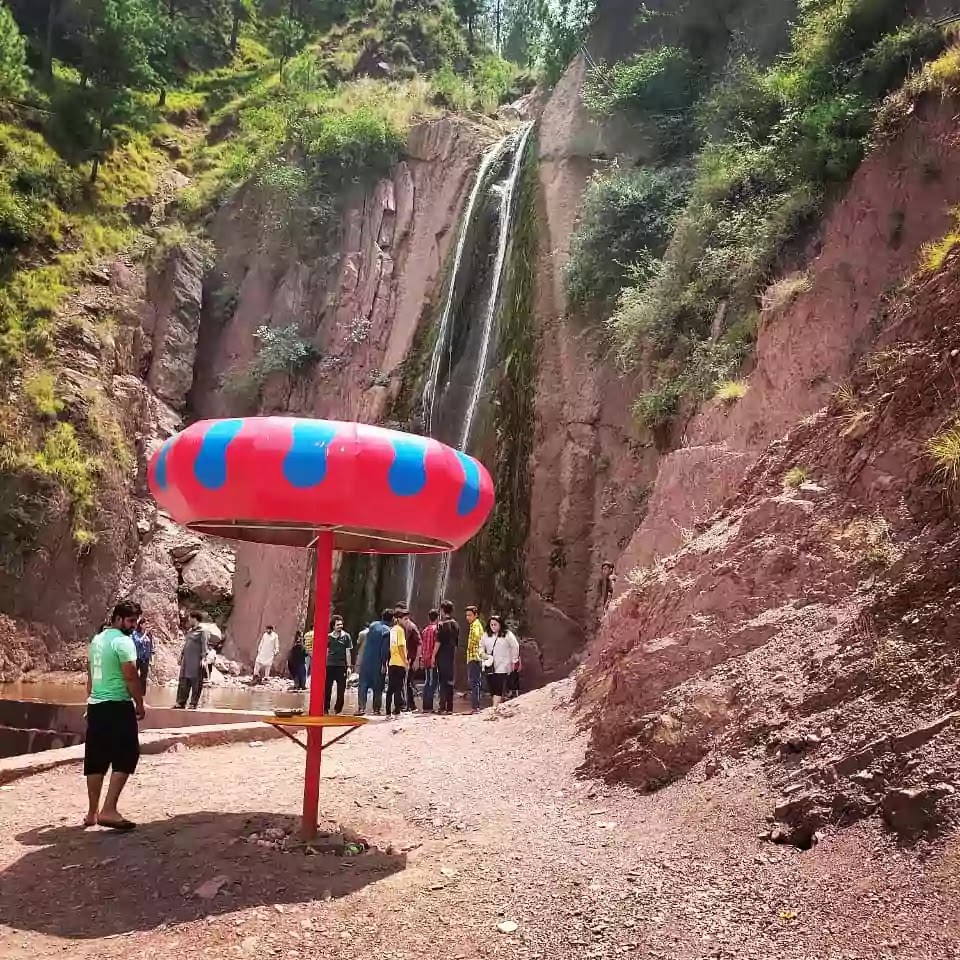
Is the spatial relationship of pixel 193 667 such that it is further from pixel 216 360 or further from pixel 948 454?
pixel 216 360

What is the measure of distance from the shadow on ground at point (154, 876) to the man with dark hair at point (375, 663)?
5945 millimetres

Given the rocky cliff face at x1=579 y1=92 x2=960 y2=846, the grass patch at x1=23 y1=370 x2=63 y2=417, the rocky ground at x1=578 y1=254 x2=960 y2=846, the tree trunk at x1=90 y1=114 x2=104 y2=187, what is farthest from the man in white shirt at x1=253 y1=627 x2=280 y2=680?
the tree trunk at x1=90 y1=114 x2=104 y2=187

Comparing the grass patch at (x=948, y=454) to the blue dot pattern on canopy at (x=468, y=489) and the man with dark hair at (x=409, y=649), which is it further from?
the man with dark hair at (x=409, y=649)

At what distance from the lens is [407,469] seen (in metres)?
5.71

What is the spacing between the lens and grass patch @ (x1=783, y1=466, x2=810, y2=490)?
6789mm

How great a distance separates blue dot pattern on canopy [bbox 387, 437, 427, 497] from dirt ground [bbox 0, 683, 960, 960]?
7.11 ft

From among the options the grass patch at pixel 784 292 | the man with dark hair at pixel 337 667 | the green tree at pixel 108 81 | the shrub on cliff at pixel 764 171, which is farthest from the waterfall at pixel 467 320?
the green tree at pixel 108 81

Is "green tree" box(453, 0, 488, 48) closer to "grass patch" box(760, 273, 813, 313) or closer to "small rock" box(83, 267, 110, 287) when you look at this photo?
"small rock" box(83, 267, 110, 287)

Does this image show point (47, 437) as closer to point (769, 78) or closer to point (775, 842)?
point (769, 78)

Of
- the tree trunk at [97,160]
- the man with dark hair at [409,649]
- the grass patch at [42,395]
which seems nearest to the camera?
the man with dark hair at [409,649]

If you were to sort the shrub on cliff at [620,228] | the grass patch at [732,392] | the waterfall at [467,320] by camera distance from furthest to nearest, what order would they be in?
the waterfall at [467,320], the shrub on cliff at [620,228], the grass patch at [732,392]

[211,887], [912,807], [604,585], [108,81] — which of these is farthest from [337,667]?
[108,81]

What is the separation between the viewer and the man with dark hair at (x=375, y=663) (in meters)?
12.2

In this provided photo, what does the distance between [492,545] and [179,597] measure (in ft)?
27.5
